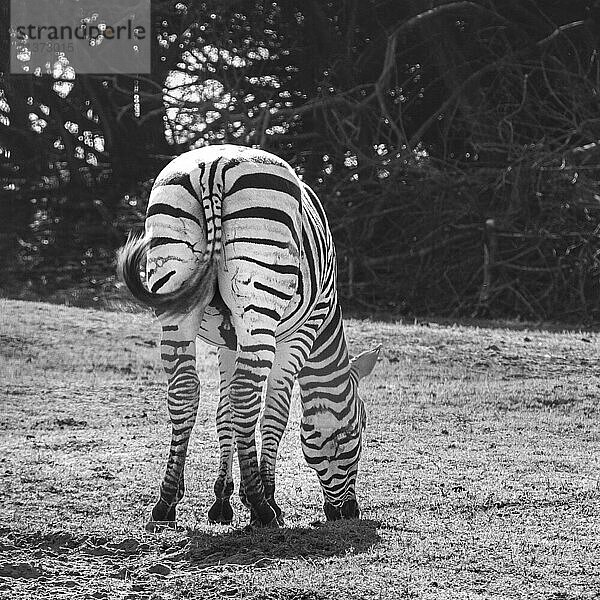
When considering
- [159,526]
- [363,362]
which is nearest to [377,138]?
→ [363,362]

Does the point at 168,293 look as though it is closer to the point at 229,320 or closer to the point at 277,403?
the point at 229,320

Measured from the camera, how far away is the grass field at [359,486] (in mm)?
3998

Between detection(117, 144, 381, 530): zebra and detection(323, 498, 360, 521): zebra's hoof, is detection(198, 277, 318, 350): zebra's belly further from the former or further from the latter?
detection(323, 498, 360, 521): zebra's hoof

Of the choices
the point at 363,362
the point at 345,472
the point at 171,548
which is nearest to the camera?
the point at 171,548

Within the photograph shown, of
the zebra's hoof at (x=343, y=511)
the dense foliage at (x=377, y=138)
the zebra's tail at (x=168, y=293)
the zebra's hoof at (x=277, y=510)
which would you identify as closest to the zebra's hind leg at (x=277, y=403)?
the zebra's hoof at (x=277, y=510)

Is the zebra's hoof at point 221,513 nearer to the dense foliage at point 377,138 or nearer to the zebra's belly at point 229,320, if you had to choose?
the zebra's belly at point 229,320

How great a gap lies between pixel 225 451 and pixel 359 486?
1.05 m

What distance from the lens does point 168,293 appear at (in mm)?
4621

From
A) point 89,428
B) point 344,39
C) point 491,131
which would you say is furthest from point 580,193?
point 89,428

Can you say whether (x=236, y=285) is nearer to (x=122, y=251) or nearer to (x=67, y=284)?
(x=122, y=251)

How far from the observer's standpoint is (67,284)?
15.8m

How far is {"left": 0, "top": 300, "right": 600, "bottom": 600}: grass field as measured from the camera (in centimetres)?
400

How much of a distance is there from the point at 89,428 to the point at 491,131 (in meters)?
9.14

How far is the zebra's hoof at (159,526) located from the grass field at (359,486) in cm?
4
